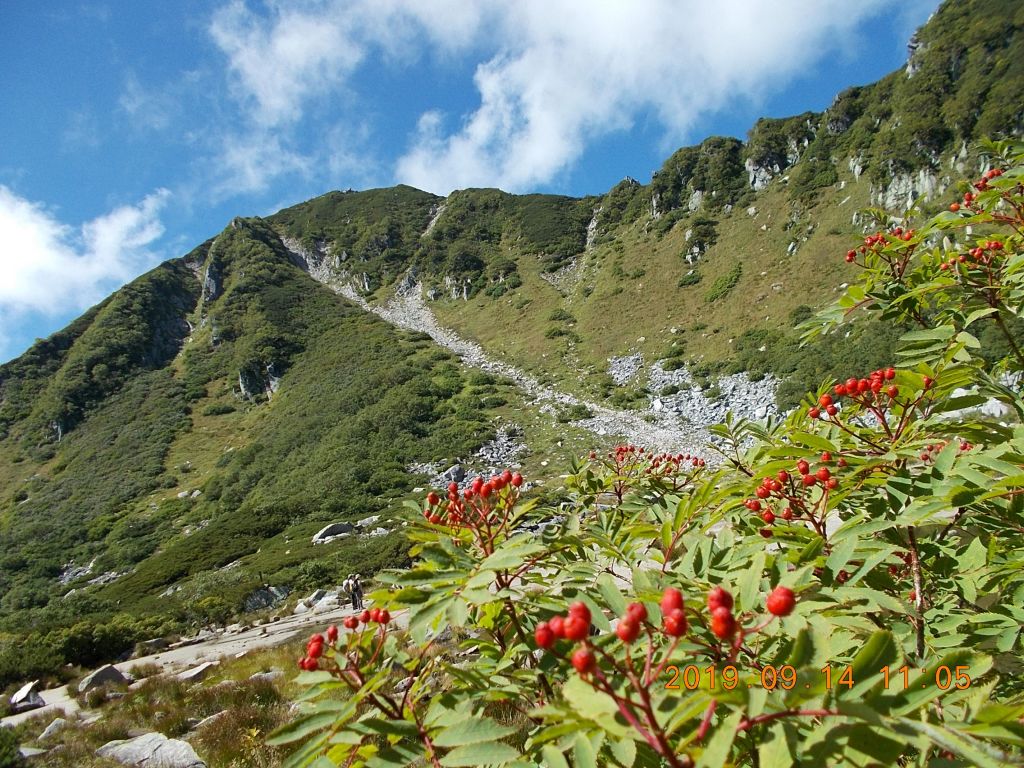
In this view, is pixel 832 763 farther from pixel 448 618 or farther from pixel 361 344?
pixel 361 344

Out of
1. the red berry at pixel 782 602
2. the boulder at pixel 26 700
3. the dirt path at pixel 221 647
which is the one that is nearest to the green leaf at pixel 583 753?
the red berry at pixel 782 602

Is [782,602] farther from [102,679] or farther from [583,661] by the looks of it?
[102,679]

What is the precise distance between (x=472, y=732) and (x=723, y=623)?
22.3 inches

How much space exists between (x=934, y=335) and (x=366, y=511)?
25047mm

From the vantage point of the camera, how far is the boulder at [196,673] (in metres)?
9.94

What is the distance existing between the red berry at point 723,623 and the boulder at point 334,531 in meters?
22.9

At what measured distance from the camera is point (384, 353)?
43.6 meters

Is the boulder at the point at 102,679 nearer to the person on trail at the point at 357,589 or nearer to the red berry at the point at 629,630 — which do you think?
the person on trail at the point at 357,589

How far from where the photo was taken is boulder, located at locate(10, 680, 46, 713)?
997 cm

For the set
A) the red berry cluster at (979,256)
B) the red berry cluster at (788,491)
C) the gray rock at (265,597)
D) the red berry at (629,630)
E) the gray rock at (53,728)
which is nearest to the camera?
the red berry at (629,630)

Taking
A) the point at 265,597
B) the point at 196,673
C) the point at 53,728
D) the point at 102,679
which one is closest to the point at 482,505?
the point at 53,728

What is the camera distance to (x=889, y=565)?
222 cm

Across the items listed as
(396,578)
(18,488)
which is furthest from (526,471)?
(18,488)

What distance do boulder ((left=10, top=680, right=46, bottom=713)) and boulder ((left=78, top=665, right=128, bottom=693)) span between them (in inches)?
25.4
